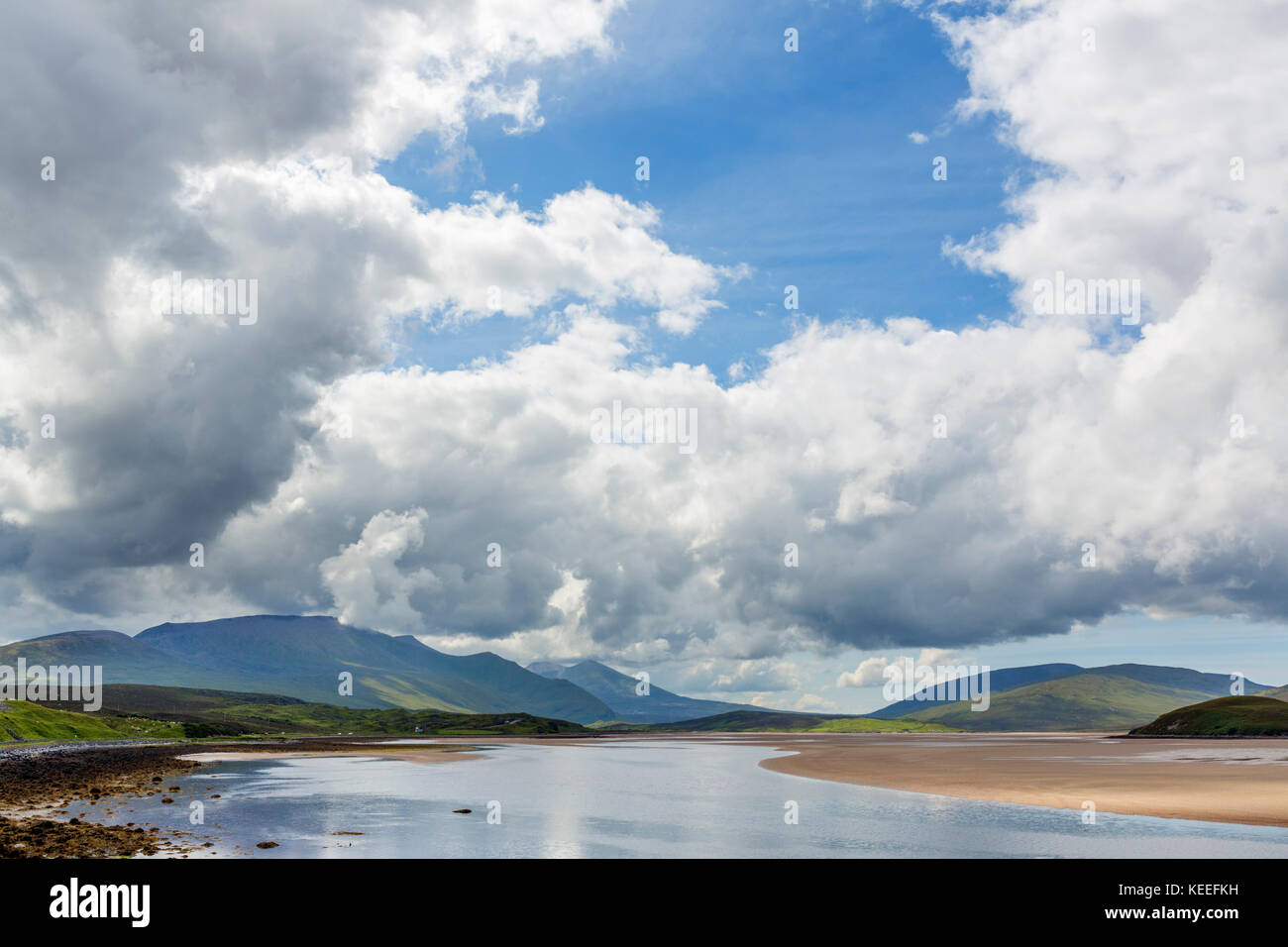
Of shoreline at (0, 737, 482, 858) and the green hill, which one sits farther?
the green hill

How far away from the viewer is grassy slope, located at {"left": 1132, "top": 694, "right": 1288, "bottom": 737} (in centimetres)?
16975

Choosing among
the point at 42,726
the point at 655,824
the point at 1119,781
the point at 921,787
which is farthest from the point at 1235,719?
the point at 42,726

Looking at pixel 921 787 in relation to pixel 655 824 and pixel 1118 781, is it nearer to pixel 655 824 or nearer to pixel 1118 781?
pixel 1118 781

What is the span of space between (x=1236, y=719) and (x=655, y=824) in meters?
188

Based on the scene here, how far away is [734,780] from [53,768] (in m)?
72.7

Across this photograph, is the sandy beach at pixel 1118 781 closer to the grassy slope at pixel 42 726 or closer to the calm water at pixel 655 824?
the calm water at pixel 655 824

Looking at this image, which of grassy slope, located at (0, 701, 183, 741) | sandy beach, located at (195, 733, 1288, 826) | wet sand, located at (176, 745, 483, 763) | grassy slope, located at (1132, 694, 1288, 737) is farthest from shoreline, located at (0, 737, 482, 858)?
grassy slope, located at (1132, 694, 1288, 737)

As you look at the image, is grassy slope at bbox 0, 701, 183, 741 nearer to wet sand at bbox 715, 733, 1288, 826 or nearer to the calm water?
the calm water

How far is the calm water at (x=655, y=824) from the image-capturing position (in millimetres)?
38562

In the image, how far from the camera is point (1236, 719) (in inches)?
7092

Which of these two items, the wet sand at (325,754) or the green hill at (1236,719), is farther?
the green hill at (1236,719)

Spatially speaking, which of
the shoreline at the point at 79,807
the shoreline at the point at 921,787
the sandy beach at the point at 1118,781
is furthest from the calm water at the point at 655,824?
the sandy beach at the point at 1118,781
